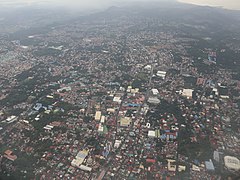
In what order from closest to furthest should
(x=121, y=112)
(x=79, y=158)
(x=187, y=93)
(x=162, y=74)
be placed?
(x=79, y=158) < (x=121, y=112) < (x=187, y=93) < (x=162, y=74)

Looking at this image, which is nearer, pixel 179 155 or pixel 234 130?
pixel 179 155

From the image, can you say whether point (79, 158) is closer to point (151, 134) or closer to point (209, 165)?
point (151, 134)

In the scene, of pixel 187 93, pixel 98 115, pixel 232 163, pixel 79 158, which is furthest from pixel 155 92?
pixel 79 158

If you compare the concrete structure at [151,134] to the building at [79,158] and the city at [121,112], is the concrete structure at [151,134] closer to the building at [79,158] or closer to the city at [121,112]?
the city at [121,112]

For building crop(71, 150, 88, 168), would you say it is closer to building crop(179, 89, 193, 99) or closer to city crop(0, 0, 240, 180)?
city crop(0, 0, 240, 180)

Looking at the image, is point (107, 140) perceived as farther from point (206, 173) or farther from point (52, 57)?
point (52, 57)

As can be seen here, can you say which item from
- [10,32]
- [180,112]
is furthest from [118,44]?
[10,32]

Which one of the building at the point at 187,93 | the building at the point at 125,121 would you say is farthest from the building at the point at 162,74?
the building at the point at 125,121

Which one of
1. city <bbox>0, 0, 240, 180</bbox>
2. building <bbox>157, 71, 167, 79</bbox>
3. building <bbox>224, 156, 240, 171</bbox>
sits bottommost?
city <bbox>0, 0, 240, 180</bbox>

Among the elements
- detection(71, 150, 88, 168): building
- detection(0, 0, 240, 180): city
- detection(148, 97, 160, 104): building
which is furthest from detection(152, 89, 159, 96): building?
detection(71, 150, 88, 168): building

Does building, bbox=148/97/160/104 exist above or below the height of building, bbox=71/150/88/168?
above

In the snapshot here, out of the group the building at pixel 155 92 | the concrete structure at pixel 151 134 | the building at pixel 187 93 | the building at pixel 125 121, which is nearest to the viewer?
the concrete structure at pixel 151 134
